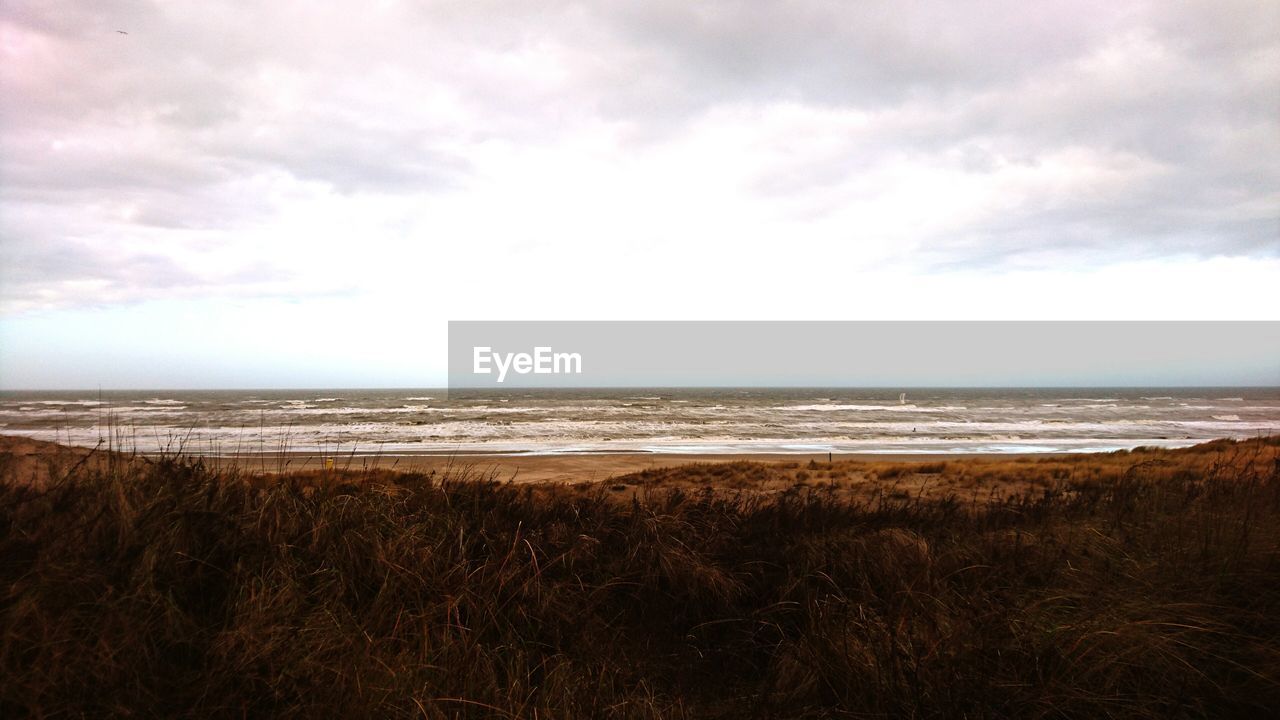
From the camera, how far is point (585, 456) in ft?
101

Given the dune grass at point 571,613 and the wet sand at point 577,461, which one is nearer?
the dune grass at point 571,613

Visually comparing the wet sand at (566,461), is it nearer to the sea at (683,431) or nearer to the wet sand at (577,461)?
the wet sand at (577,461)

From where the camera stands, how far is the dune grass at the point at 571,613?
114 inches

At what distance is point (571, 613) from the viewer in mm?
4223

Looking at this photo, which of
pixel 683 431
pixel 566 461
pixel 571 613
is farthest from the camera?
pixel 683 431

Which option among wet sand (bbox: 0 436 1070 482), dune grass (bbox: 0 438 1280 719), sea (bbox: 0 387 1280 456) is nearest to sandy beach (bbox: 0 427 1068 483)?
wet sand (bbox: 0 436 1070 482)

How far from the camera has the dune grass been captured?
2891 mm

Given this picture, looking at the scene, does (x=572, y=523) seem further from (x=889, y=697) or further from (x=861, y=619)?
(x=889, y=697)

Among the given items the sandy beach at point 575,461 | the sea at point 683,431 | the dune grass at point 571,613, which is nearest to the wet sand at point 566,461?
the sandy beach at point 575,461

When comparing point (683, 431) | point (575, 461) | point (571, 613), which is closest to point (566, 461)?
point (575, 461)

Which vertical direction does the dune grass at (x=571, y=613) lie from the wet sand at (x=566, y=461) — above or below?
above

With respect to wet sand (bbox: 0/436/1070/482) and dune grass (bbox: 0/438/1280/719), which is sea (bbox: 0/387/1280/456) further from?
dune grass (bbox: 0/438/1280/719)

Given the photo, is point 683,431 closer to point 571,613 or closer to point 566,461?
point 566,461

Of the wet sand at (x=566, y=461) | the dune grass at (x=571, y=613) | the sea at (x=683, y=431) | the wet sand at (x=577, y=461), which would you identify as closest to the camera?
the dune grass at (x=571, y=613)
